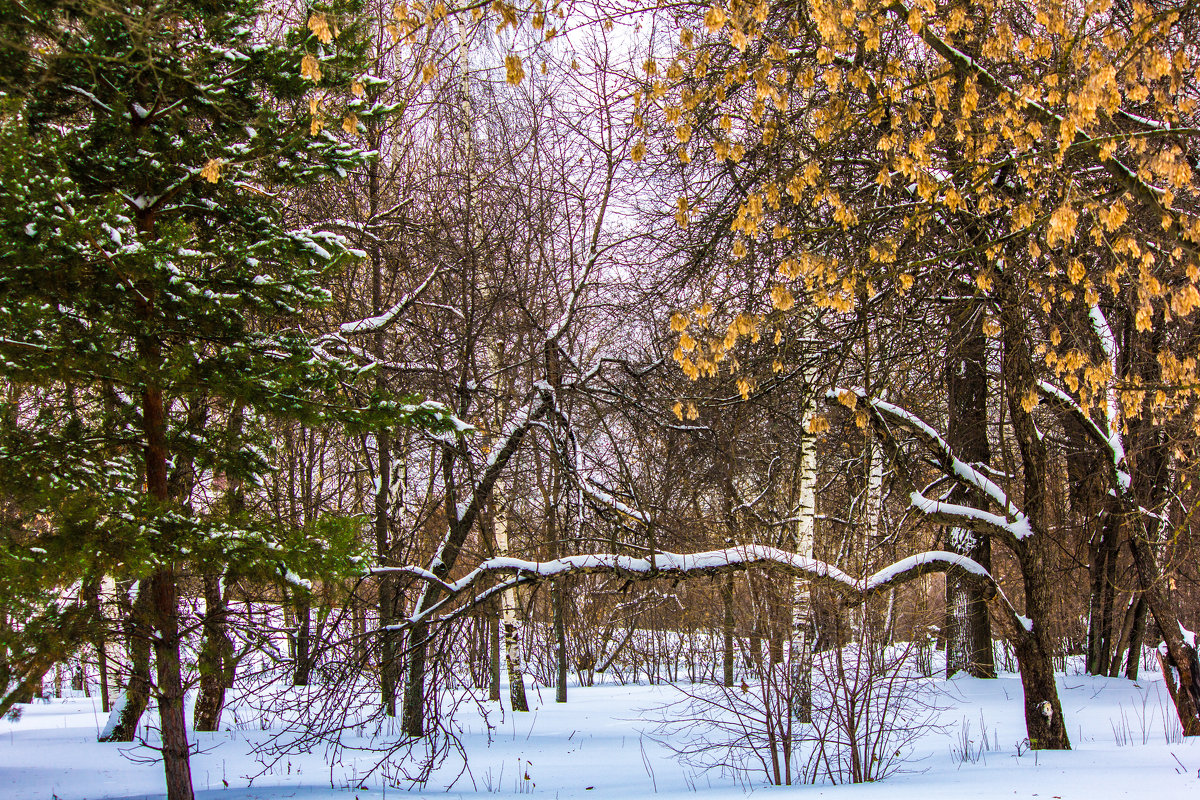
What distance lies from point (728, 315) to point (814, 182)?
2.28 m

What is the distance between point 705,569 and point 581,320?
14.9 ft

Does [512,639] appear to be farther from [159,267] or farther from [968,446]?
[968,446]

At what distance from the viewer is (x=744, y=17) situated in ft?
13.7

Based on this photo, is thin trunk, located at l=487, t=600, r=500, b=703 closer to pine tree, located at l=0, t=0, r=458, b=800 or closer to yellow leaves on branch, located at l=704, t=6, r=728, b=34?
pine tree, located at l=0, t=0, r=458, b=800

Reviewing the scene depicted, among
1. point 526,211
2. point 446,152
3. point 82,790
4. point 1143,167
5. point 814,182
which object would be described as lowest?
point 82,790

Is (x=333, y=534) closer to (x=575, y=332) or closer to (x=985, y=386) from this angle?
(x=575, y=332)

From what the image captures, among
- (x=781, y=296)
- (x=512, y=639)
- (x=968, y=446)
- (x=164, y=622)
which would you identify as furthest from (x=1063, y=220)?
(x=968, y=446)

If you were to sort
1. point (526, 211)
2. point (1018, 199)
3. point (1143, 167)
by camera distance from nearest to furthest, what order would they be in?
point (1143, 167) → point (1018, 199) → point (526, 211)

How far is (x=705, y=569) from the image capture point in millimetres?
5934

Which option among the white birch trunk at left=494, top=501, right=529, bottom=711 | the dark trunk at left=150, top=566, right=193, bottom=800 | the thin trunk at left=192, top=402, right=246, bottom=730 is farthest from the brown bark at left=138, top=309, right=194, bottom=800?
the white birch trunk at left=494, top=501, right=529, bottom=711

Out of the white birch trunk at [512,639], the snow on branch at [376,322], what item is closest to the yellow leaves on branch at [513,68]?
the snow on branch at [376,322]

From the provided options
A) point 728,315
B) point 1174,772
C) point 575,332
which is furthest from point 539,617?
point 1174,772

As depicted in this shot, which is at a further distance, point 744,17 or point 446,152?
point 446,152

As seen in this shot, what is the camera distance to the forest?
15.3 ft
